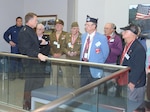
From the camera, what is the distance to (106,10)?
589 centimetres

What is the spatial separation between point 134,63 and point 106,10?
2.88 m

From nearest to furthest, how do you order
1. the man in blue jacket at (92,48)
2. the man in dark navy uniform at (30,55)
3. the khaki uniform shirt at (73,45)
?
the man in dark navy uniform at (30,55) < the man in blue jacket at (92,48) < the khaki uniform shirt at (73,45)

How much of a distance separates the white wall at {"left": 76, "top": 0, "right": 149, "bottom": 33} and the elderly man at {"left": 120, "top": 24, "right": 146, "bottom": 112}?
2.30 meters

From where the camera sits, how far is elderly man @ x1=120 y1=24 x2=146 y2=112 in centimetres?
324

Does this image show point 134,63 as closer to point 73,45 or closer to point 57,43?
point 73,45

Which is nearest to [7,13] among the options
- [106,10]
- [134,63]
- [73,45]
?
[106,10]

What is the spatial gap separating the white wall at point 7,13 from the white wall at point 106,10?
2585 mm

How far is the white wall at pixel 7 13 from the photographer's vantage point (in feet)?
23.2

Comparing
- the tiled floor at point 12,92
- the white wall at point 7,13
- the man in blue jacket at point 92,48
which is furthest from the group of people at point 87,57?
the white wall at point 7,13

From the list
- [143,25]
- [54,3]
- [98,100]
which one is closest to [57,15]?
[54,3]

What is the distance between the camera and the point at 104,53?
3.74m

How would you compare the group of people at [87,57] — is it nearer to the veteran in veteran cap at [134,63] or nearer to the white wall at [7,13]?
the veteran in veteran cap at [134,63]

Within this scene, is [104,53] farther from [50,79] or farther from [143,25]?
[143,25]

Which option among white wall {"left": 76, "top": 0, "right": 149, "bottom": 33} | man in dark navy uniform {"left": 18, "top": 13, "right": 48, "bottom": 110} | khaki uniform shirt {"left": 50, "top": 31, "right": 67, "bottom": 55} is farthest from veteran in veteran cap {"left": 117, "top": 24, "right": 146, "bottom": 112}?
white wall {"left": 76, "top": 0, "right": 149, "bottom": 33}
